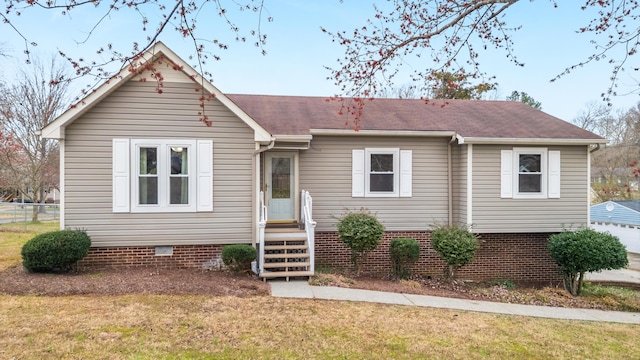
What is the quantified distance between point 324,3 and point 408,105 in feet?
21.1

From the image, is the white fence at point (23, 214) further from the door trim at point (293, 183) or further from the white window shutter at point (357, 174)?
the white window shutter at point (357, 174)

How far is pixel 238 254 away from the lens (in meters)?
8.41

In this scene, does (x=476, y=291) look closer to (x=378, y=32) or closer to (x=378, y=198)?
(x=378, y=198)

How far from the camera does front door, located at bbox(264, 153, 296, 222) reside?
10.7 meters

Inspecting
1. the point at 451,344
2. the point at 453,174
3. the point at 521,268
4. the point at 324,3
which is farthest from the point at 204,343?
the point at 521,268

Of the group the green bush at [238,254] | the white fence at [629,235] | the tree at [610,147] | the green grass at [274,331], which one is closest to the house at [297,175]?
the green bush at [238,254]

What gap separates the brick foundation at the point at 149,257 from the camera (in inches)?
336

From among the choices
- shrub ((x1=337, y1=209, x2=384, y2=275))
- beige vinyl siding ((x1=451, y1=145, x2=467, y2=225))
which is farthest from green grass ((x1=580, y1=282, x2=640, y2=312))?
shrub ((x1=337, y1=209, x2=384, y2=275))

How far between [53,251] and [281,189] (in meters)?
5.40

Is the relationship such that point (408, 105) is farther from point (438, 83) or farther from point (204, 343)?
point (204, 343)

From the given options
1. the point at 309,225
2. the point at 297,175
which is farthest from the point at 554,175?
the point at 297,175

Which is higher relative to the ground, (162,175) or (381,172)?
(381,172)

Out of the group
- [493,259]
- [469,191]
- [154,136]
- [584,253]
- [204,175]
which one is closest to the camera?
[154,136]

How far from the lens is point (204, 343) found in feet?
15.6
